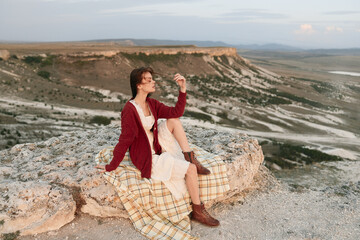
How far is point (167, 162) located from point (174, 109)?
963 millimetres

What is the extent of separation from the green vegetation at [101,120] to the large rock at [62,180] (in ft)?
48.1

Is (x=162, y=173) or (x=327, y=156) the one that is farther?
(x=327, y=156)

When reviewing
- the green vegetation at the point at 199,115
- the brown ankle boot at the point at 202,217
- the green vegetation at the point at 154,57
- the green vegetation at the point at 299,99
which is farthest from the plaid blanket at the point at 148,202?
the green vegetation at the point at 154,57

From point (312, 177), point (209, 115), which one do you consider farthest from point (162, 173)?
point (209, 115)

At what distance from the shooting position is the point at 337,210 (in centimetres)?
636

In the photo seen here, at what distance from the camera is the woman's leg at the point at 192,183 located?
4.84 m

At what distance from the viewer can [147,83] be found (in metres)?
4.92

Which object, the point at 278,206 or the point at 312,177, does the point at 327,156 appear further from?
the point at 278,206

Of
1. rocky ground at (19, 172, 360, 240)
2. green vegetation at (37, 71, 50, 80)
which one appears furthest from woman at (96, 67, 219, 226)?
green vegetation at (37, 71, 50, 80)

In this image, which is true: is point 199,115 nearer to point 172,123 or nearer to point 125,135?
point 172,123

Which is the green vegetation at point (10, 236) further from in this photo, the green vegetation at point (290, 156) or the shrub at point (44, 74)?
the shrub at point (44, 74)

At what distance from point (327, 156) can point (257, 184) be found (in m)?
15.2

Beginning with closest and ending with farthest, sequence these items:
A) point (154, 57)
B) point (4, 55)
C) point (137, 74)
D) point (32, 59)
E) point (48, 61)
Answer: point (137, 74) → point (4, 55) → point (32, 59) → point (48, 61) → point (154, 57)

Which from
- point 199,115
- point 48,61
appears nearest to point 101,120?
point 199,115
